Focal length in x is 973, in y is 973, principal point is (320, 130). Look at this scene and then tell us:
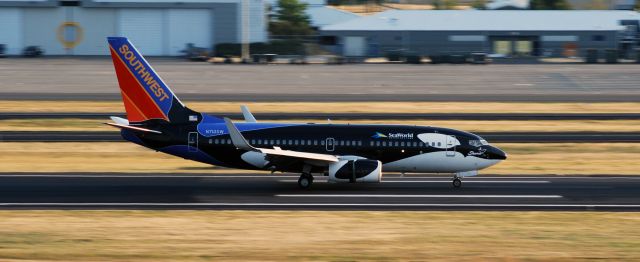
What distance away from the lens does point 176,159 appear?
4984 cm

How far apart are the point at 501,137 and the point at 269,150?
72.6 ft

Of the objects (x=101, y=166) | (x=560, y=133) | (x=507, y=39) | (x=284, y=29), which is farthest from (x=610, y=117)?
(x=284, y=29)

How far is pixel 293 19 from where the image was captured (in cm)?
16688

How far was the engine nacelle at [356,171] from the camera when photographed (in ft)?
129

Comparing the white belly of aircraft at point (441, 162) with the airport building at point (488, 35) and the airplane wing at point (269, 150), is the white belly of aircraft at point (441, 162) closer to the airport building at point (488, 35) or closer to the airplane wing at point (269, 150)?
the airplane wing at point (269, 150)

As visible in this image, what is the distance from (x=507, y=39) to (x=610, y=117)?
68.3 m

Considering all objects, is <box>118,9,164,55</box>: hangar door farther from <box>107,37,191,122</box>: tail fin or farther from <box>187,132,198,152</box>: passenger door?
<box>187,132,198,152</box>: passenger door

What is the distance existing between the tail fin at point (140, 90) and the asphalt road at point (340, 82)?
3710 centimetres

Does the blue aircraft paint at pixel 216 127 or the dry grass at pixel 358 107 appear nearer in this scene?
the blue aircraft paint at pixel 216 127

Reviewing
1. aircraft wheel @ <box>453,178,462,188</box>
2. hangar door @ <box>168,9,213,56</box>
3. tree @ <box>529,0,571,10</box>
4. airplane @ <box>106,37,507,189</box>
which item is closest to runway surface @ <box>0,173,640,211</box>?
aircraft wheel @ <box>453,178,462,188</box>

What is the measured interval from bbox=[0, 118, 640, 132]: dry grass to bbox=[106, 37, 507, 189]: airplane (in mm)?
18818

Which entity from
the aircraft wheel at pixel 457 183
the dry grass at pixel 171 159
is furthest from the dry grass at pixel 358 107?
the aircraft wheel at pixel 457 183

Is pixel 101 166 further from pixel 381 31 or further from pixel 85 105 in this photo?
pixel 381 31

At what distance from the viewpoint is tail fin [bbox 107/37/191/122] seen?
4219cm
